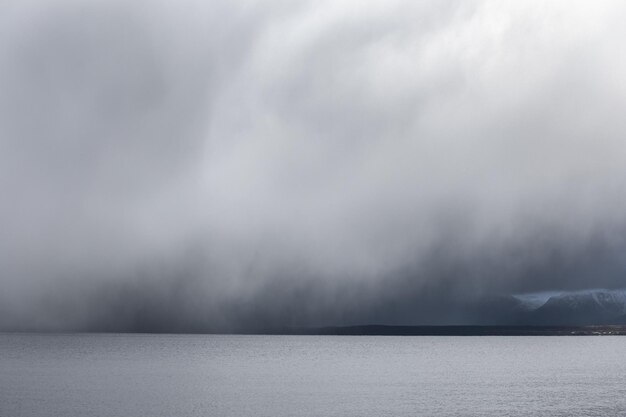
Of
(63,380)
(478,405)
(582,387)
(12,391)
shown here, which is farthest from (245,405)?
(582,387)

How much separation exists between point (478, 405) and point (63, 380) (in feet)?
304

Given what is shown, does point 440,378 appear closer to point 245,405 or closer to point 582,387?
point 582,387

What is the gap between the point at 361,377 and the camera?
187 m

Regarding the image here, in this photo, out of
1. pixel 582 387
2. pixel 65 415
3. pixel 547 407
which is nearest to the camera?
pixel 65 415

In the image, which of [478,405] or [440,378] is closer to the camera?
[478,405]

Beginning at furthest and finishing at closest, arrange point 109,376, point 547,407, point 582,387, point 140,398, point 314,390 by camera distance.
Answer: point 109,376
point 582,387
point 314,390
point 140,398
point 547,407

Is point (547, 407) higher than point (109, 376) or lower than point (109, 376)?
lower

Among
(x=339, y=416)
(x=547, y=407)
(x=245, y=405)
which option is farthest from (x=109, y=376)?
(x=547, y=407)

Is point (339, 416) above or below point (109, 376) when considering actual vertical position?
below

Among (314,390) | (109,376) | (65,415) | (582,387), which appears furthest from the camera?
(109,376)

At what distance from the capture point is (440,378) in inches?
7431

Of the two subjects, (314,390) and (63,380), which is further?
(63,380)

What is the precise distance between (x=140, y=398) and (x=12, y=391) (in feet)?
83.3

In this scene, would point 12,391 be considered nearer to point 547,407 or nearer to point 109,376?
point 109,376
